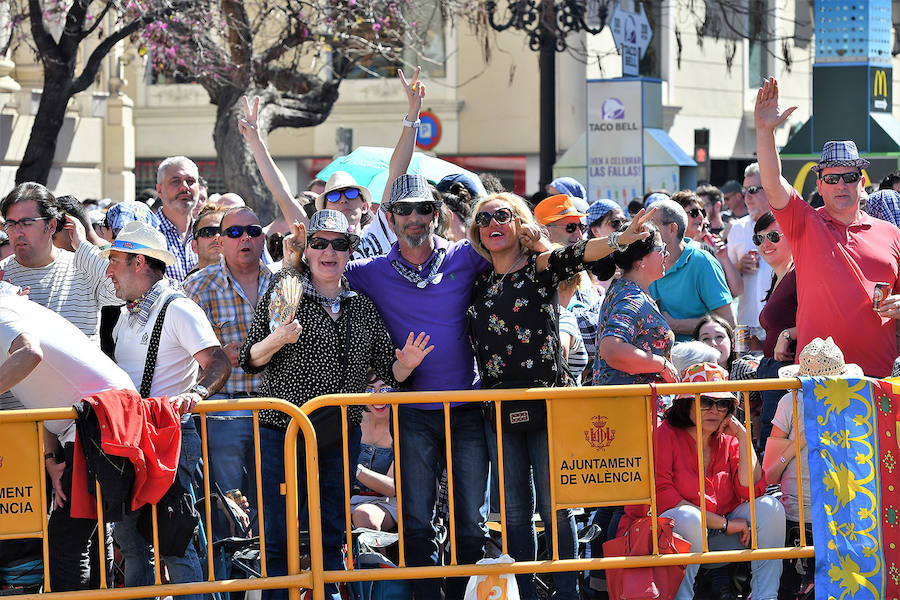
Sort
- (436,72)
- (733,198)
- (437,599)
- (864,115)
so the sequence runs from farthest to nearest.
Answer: (436,72), (733,198), (864,115), (437,599)

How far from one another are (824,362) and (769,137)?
113 centimetres

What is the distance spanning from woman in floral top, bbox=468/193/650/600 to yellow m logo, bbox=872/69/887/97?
820cm

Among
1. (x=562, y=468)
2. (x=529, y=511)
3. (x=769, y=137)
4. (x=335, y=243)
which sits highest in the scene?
(x=769, y=137)

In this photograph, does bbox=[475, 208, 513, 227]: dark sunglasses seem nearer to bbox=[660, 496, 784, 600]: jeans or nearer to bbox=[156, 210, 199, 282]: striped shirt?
bbox=[660, 496, 784, 600]: jeans

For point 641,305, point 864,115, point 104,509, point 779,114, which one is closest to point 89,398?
point 104,509

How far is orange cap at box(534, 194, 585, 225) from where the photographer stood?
27.4 ft

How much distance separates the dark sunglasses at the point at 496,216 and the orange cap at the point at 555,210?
2472mm

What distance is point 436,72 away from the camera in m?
30.5

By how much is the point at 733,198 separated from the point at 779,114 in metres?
9.53

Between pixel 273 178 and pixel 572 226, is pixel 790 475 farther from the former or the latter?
pixel 273 178

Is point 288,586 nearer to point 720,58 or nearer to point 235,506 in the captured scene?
point 235,506

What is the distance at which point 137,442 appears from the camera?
527cm

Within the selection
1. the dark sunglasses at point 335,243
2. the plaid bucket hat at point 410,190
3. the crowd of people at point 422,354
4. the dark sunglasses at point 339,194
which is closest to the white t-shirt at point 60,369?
the crowd of people at point 422,354

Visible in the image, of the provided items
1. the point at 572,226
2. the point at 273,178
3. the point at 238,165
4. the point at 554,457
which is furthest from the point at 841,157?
the point at 238,165
